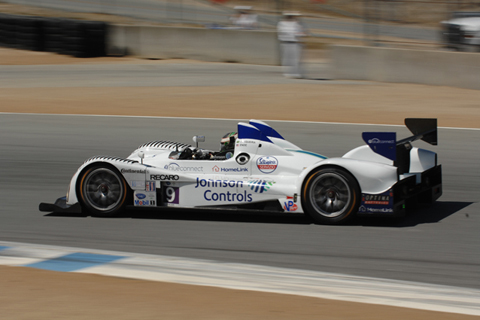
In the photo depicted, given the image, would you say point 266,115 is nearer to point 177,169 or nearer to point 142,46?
point 177,169

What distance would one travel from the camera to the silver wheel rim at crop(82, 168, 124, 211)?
A: 6.73 m

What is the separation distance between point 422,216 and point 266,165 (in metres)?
1.69

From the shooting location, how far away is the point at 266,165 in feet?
21.3

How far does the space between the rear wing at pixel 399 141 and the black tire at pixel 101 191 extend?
2.57 metres

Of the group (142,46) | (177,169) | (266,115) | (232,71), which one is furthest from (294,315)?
(142,46)

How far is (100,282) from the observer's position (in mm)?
4750

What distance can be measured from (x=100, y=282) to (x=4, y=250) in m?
1.51

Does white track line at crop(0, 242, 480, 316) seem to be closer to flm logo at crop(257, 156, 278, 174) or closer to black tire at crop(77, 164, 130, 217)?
black tire at crop(77, 164, 130, 217)

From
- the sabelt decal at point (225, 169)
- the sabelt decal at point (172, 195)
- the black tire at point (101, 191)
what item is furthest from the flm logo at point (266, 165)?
the black tire at point (101, 191)

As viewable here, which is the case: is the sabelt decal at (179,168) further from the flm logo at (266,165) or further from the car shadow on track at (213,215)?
the flm logo at (266,165)

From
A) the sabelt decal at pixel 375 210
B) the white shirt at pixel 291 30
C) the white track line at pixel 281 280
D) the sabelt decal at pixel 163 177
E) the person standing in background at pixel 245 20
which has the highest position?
the person standing in background at pixel 245 20

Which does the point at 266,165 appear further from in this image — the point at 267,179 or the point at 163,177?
the point at 163,177

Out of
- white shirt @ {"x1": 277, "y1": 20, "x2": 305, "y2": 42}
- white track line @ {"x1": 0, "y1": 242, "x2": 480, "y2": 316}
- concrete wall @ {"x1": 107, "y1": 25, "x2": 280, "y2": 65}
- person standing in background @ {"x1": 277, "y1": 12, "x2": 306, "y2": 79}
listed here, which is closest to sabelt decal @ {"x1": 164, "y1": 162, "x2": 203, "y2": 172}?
white track line @ {"x1": 0, "y1": 242, "x2": 480, "y2": 316}

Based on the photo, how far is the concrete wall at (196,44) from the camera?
20828 millimetres
